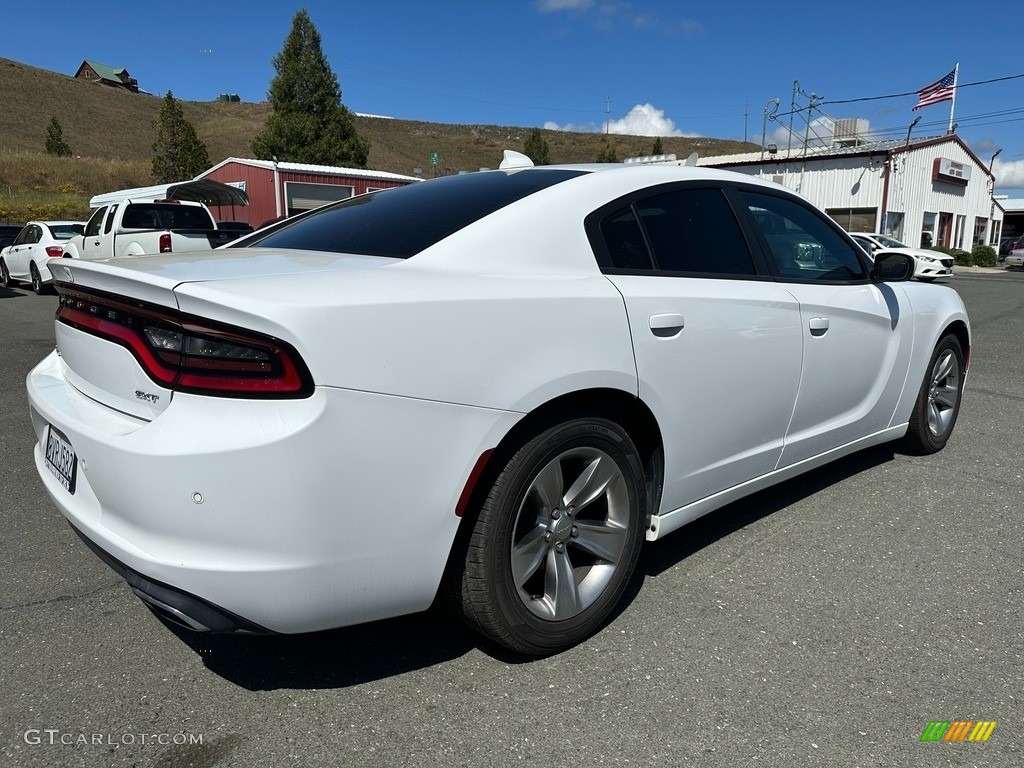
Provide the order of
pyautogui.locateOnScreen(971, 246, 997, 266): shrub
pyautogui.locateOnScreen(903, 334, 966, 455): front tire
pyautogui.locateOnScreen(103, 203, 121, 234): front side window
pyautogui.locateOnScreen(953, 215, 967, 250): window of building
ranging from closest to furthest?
pyautogui.locateOnScreen(903, 334, 966, 455): front tire → pyautogui.locateOnScreen(103, 203, 121, 234): front side window → pyautogui.locateOnScreen(971, 246, 997, 266): shrub → pyautogui.locateOnScreen(953, 215, 967, 250): window of building

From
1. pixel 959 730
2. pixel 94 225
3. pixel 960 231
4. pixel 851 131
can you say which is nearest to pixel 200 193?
pixel 94 225

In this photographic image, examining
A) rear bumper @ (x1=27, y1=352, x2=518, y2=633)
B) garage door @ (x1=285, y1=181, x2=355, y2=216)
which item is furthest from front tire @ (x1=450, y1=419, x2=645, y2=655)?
garage door @ (x1=285, y1=181, x2=355, y2=216)

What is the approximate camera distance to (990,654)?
2422 millimetres

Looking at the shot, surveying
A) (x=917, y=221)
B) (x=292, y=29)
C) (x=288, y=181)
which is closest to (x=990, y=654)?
(x=288, y=181)

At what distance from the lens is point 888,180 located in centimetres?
3372

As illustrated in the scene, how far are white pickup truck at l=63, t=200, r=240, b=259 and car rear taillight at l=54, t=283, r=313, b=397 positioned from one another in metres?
10.3

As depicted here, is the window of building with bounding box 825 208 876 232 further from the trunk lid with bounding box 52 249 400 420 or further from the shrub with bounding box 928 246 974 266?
the trunk lid with bounding box 52 249 400 420

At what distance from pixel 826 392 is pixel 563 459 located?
159 cm

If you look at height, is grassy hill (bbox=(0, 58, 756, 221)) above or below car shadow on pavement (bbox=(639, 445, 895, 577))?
above

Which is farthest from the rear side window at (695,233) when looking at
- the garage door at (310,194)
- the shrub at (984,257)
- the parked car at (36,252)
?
the shrub at (984,257)

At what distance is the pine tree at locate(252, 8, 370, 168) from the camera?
3725 cm

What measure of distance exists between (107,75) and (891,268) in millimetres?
137451

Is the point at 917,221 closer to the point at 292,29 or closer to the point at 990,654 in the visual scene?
the point at 292,29

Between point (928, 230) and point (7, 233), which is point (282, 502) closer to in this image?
point (7, 233)
